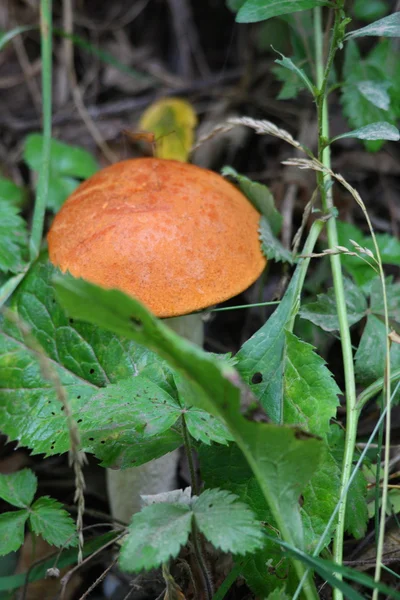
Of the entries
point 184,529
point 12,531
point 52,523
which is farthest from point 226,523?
point 12,531

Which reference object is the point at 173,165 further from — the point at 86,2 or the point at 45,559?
the point at 86,2

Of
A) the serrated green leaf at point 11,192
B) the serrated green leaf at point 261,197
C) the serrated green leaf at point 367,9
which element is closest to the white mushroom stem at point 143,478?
the serrated green leaf at point 261,197

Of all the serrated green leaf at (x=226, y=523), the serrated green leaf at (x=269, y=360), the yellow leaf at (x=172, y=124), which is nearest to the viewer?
the serrated green leaf at (x=226, y=523)

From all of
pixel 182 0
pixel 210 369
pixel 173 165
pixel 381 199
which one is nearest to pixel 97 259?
pixel 173 165

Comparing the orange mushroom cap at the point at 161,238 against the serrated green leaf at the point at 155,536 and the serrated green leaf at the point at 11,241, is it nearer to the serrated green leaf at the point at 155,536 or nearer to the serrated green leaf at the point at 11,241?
the serrated green leaf at the point at 11,241

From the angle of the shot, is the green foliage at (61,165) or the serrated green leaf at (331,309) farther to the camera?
the green foliage at (61,165)

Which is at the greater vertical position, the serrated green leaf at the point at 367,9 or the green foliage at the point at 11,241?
the serrated green leaf at the point at 367,9

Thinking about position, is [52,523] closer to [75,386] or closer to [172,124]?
[75,386]

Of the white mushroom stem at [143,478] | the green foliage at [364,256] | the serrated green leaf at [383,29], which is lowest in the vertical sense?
the white mushroom stem at [143,478]
